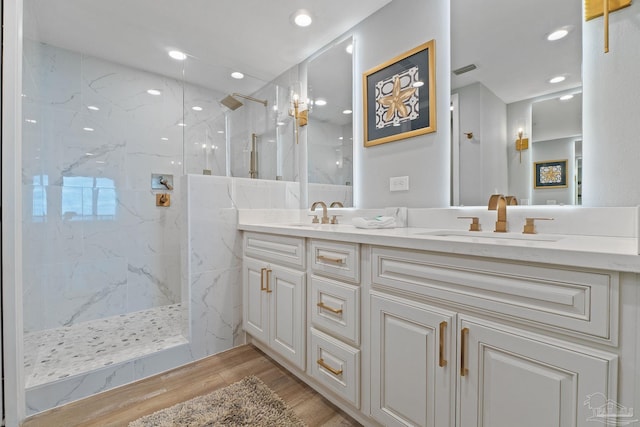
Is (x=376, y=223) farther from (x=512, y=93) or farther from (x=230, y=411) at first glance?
(x=230, y=411)

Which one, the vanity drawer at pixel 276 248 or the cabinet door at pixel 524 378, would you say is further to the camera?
the vanity drawer at pixel 276 248

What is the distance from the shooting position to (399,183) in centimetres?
176

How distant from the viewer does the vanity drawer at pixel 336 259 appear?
1221 mm

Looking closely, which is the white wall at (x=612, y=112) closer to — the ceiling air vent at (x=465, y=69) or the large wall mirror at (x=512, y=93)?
the large wall mirror at (x=512, y=93)

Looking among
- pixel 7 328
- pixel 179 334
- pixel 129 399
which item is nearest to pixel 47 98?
pixel 7 328

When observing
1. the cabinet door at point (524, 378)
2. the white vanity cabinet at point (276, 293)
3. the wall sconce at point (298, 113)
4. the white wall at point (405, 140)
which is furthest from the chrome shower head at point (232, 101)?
the cabinet door at point (524, 378)

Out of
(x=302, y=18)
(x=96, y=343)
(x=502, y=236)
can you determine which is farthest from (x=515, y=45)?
(x=96, y=343)

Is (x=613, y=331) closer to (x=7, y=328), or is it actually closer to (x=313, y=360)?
(x=313, y=360)

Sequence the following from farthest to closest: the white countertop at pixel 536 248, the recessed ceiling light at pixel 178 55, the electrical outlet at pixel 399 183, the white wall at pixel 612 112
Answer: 1. the recessed ceiling light at pixel 178 55
2. the electrical outlet at pixel 399 183
3. the white wall at pixel 612 112
4. the white countertop at pixel 536 248

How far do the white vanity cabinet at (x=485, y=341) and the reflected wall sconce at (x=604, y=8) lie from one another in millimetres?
1031

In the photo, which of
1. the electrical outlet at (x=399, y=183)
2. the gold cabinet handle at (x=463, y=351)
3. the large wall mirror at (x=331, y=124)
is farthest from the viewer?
the large wall mirror at (x=331, y=124)

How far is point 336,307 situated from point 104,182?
96.5 inches

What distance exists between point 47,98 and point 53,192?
757 mm

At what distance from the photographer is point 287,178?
260cm
